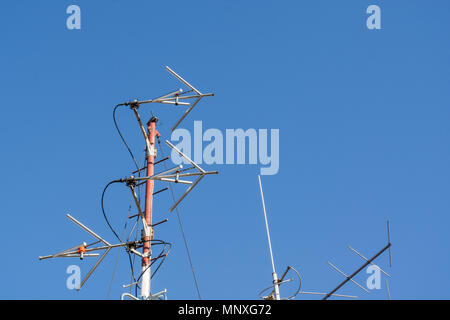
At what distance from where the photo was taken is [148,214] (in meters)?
20.1

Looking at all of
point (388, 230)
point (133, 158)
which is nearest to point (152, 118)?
point (133, 158)

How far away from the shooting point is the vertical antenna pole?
61.0ft

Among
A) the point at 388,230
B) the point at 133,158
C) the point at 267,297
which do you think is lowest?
the point at 267,297

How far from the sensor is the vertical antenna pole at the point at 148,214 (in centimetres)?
1858
